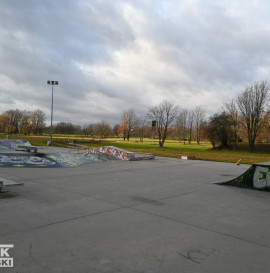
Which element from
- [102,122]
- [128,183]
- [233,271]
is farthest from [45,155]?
[102,122]

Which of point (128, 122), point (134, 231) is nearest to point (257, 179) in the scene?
point (134, 231)

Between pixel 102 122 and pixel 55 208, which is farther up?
pixel 102 122

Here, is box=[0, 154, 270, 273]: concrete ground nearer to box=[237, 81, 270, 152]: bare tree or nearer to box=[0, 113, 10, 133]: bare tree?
box=[237, 81, 270, 152]: bare tree

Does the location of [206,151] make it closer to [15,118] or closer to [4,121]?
Result: [4,121]

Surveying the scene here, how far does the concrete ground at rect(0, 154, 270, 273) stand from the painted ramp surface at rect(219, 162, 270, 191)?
51.6 inches

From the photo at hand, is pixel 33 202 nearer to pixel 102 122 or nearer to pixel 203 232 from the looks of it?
pixel 203 232

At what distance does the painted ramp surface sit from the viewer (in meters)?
8.55

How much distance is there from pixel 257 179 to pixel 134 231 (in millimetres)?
6510

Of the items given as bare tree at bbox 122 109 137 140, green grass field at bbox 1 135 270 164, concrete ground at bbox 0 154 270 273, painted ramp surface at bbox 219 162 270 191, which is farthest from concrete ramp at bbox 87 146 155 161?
bare tree at bbox 122 109 137 140

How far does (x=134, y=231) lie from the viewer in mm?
4277

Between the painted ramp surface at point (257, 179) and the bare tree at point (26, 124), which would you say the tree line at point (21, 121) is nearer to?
the bare tree at point (26, 124)

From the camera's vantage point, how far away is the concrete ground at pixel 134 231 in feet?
10.3

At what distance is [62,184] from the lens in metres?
8.60

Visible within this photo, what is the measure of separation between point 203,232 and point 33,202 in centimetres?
437
